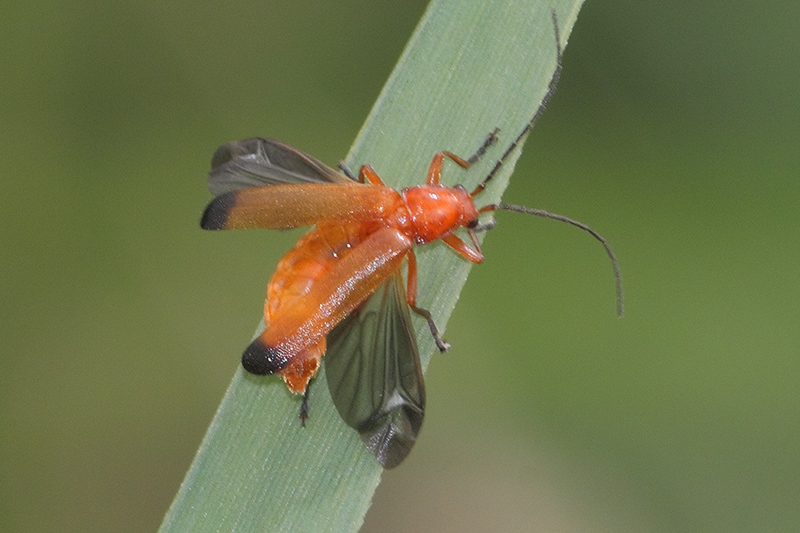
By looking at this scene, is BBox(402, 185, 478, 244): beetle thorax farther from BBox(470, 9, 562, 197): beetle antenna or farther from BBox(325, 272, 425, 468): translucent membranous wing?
BBox(325, 272, 425, 468): translucent membranous wing

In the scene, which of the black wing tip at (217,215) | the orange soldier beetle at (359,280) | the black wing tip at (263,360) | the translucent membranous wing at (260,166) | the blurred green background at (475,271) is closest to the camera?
the black wing tip at (263,360)

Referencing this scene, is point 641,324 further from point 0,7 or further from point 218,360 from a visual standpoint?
point 0,7

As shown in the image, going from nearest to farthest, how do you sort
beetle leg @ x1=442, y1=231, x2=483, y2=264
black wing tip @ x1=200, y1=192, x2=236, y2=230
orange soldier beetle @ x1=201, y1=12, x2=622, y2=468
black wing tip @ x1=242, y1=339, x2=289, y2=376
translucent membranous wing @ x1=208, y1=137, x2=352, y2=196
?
black wing tip @ x1=242, y1=339, x2=289, y2=376
orange soldier beetle @ x1=201, y1=12, x2=622, y2=468
black wing tip @ x1=200, y1=192, x2=236, y2=230
beetle leg @ x1=442, y1=231, x2=483, y2=264
translucent membranous wing @ x1=208, y1=137, x2=352, y2=196

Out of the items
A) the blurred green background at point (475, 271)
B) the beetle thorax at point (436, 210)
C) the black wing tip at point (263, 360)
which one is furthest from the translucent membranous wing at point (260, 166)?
the blurred green background at point (475, 271)

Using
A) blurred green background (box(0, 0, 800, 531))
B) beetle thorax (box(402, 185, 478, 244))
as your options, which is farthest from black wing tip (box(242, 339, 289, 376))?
blurred green background (box(0, 0, 800, 531))

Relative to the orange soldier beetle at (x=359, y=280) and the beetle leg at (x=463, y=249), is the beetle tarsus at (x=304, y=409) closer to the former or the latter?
the orange soldier beetle at (x=359, y=280)

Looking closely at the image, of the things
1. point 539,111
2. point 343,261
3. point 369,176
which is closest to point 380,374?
point 343,261
